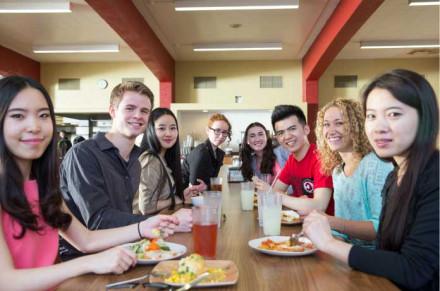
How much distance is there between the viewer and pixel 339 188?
2037 mm

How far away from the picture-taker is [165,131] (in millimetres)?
2932

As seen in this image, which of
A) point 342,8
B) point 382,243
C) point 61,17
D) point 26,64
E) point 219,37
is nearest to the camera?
point 382,243

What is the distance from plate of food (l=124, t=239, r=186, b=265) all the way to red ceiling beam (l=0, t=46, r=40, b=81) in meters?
6.91

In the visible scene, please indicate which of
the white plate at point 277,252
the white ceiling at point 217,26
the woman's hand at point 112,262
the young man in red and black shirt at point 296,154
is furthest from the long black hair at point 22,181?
the white ceiling at point 217,26

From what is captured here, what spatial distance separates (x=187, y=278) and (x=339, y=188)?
121 centimetres

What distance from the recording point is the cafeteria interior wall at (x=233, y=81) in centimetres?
908

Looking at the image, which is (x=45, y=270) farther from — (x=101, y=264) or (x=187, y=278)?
(x=187, y=278)

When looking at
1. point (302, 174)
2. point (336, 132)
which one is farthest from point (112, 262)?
point (302, 174)

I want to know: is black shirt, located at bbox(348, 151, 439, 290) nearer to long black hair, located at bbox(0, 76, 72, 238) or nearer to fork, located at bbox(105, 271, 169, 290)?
fork, located at bbox(105, 271, 169, 290)

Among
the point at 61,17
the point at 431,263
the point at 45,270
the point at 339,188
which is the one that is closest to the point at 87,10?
the point at 61,17

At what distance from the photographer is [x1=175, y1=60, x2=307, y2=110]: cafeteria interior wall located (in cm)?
908

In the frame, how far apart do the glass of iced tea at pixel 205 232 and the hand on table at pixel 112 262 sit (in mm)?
243

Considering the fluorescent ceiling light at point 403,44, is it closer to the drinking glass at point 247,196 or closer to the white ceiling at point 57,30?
the white ceiling at point 57,30

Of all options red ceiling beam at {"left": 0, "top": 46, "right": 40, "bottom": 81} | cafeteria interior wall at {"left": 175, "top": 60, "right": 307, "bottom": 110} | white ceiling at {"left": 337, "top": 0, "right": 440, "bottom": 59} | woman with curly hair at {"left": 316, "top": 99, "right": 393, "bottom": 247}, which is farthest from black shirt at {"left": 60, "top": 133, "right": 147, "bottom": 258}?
cafeteria interior wall at {"left": 175, "top": 60, "right": 307, "bottom": 110}
